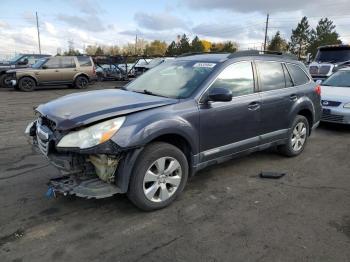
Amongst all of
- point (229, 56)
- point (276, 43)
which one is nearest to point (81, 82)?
point (229, 56)

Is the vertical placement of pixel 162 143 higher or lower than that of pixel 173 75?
lower

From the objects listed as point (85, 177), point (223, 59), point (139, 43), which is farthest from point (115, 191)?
point (139, 43)

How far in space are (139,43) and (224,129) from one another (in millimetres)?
108102

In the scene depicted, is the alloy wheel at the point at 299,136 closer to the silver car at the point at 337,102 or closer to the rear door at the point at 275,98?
the rear door at the point at 275,98

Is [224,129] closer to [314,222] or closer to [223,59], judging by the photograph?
[223,59]

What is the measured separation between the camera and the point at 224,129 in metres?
4.48

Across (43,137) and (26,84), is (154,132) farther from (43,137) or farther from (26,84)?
(26,84)

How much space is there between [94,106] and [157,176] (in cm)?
106

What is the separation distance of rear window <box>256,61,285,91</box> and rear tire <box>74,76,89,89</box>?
14.5 meters

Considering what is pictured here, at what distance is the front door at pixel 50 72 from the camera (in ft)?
56.4

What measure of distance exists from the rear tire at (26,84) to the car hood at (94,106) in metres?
13.9

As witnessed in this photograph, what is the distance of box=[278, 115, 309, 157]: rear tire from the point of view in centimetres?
578

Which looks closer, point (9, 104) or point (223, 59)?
point (223, 59)

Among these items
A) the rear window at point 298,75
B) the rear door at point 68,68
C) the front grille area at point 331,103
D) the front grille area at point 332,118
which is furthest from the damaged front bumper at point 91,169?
the rear door at point 68,68
